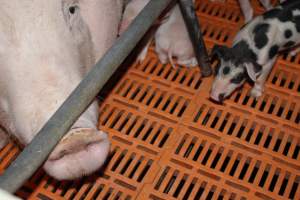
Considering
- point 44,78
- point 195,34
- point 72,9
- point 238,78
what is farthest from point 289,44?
point 44,78

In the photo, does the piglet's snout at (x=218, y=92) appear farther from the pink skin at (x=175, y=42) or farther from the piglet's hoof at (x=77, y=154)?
the piglet's hoof at (x=77, y=154)

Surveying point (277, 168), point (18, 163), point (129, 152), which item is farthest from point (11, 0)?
point (277, 168)

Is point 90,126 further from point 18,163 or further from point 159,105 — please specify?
point 159,105

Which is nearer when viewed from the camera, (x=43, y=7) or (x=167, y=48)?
(x=43, y=7)

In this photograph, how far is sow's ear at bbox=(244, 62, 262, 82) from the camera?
5.91 feet

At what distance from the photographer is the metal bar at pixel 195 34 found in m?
1.83

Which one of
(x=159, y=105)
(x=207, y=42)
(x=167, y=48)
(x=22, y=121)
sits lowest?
(x=22, y=121)

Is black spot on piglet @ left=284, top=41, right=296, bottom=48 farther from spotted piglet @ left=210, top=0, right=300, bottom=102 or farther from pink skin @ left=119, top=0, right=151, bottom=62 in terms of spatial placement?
pink skin @ left=119, top=0, right=151, bottom=62

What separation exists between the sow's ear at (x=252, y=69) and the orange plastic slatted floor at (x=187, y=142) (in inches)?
6.7

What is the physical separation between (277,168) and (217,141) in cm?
26

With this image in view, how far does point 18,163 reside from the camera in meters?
0.97

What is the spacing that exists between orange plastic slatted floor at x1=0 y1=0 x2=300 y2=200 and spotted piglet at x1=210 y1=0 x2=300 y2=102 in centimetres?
14

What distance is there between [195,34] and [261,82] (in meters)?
0.37

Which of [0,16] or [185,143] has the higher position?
[185,143]
